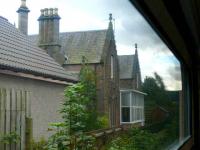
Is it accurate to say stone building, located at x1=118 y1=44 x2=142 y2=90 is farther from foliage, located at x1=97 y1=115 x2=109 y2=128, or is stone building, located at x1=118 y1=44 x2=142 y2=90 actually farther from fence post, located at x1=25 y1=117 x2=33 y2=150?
fence post, located at x1=25 y1=117 x2=33 y2=150

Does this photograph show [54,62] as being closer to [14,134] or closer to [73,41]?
[73,41]

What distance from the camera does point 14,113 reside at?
2.02 m

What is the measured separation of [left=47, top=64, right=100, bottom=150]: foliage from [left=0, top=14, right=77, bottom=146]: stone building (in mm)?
111

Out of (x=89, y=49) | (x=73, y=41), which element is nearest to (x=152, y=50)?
(x=89, y=49)

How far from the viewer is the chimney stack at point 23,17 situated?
1.42 metres

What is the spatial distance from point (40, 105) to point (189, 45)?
2079mm

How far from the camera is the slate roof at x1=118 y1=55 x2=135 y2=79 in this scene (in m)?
2.22

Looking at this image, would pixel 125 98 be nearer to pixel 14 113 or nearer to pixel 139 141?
pixel 139 141

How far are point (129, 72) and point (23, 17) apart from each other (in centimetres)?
91

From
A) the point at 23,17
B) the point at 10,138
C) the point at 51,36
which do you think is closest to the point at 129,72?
the point at 51,36

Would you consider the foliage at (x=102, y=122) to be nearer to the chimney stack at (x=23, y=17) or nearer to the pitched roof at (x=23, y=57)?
the pitched roof at (x=23, y=57)

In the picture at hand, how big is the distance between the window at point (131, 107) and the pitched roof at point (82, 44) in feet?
0.91

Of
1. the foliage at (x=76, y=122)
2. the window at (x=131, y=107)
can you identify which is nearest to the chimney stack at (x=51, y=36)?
the foliage at (x=76, y=122)

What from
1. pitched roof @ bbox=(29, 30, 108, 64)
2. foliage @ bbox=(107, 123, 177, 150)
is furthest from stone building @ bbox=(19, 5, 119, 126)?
foliage @ bbox=(107, 123, 177, 150)
